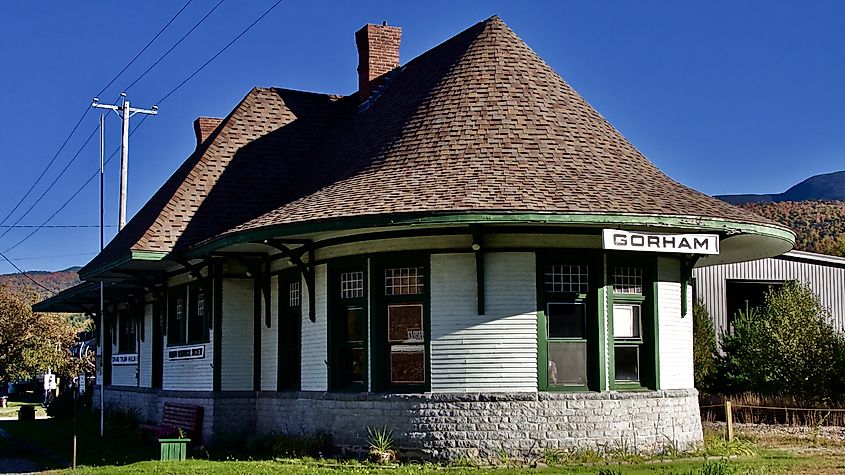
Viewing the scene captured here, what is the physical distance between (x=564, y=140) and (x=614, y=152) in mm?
981

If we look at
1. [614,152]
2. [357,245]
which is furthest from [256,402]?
[614,152]

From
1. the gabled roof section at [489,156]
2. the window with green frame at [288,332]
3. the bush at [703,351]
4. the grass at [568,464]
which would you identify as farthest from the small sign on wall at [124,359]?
the bush at [703,351]

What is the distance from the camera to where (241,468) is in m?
16.7

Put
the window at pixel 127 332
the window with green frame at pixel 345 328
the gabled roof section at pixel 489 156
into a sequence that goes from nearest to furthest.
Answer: the gabled roof section at pixel 489 156 < the window with green frame at pixel 345 328 < the window at pixel 127 332

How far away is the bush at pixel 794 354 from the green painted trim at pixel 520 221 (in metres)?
9.31

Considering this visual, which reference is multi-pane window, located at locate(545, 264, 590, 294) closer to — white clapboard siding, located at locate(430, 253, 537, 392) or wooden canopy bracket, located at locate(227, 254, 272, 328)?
white clapboard siding, located at locate(430, 253, 537, 392)

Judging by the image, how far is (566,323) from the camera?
56.6ft

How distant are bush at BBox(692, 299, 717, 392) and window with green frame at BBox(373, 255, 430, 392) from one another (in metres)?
12.9

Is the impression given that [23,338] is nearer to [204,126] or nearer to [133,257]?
[204,126]

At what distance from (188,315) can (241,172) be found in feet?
11.0

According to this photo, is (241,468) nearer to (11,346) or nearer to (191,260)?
(191,260)

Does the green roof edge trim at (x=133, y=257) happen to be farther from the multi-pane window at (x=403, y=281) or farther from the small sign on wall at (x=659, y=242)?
the small sign on wall at (x=659, y=242)

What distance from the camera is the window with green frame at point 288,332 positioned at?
20.5 m

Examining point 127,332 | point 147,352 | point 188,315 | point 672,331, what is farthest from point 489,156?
point 127,332
